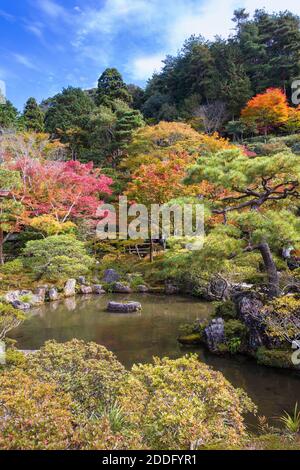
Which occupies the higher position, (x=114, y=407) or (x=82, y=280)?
(x=114, y=407)

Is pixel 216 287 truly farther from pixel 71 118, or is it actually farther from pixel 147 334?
pixel 71 118

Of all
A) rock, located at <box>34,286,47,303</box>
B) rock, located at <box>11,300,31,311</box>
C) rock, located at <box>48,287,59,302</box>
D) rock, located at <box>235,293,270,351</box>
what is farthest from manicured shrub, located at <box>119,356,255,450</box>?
rock, located at <box>48,287,59,302</box>

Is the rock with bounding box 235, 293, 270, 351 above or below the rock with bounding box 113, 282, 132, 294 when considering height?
above

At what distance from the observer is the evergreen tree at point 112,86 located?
Answer: 31.0m

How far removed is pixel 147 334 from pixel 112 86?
26.8 metres

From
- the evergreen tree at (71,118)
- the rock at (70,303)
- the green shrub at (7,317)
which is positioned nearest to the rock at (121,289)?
the rock at (70,303)

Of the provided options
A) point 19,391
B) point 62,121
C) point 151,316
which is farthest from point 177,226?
point 62,121

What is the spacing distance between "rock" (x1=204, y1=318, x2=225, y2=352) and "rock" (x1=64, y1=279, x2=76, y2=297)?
7586 mm

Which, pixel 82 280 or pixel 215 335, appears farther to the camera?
pixel 82 280

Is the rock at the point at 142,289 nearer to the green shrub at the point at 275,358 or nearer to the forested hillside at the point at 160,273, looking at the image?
the forested hillside at the point at 160,273

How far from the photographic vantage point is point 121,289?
48.5 ft

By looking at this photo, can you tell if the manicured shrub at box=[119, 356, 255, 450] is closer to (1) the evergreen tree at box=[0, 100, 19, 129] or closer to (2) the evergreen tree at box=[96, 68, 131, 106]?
(1) the evergreen tree at box=[0, 100, 19, 129]

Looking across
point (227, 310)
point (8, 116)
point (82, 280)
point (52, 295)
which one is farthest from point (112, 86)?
point (227, 310)

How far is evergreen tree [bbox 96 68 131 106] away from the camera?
31.0 m
